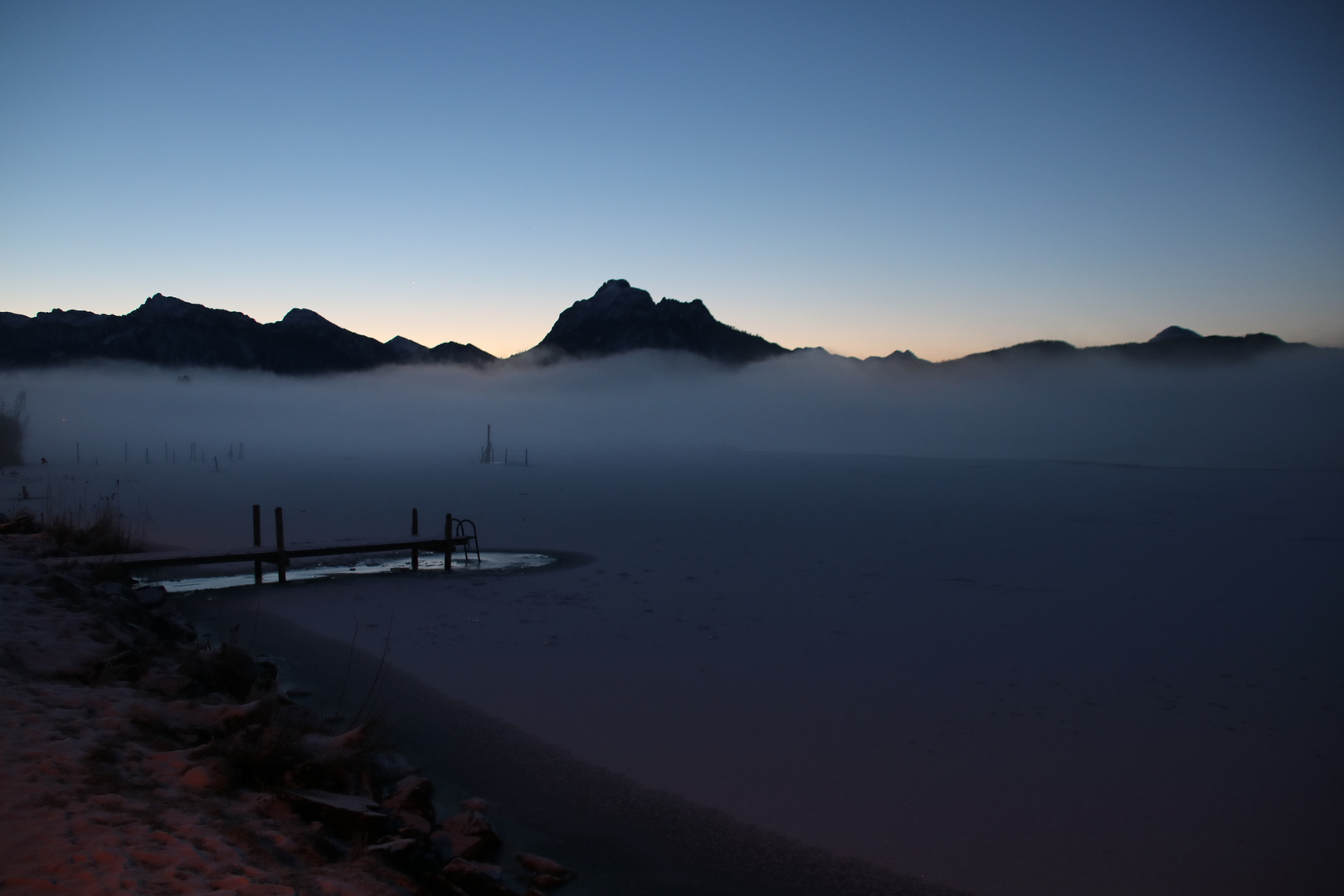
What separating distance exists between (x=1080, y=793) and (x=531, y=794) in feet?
12.7

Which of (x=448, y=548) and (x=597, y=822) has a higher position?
(x=448, y=548)

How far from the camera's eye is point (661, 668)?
352 inches

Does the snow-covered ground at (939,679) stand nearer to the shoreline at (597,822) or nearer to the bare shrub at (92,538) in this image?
the shoreline at (597,822)

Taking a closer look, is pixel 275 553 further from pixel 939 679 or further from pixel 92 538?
pixel 939 679

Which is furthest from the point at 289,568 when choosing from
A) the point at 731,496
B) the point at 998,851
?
the point at 731,496

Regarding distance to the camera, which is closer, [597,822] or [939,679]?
[597,822]

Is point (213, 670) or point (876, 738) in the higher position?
point (213, 670)

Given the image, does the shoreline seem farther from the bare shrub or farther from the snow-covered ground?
the bare shrub

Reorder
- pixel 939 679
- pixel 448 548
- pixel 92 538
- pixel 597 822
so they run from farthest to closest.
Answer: pixel 448 548 → pixel 92 538 → pixel 939 679 → pixel 597 822

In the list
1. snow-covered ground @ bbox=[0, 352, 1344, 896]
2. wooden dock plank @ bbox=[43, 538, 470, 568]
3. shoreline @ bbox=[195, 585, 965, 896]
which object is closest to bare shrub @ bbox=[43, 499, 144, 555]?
wooden dock plank @ bbox=[43, 538, 470, 568]

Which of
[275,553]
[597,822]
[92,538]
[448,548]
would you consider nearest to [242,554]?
[275,553]

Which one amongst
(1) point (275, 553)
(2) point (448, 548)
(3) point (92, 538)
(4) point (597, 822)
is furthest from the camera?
(2) point (448, 548)

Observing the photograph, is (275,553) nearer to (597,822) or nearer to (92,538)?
(92,538)

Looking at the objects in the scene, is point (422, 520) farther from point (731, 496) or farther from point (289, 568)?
point (731, 496)
